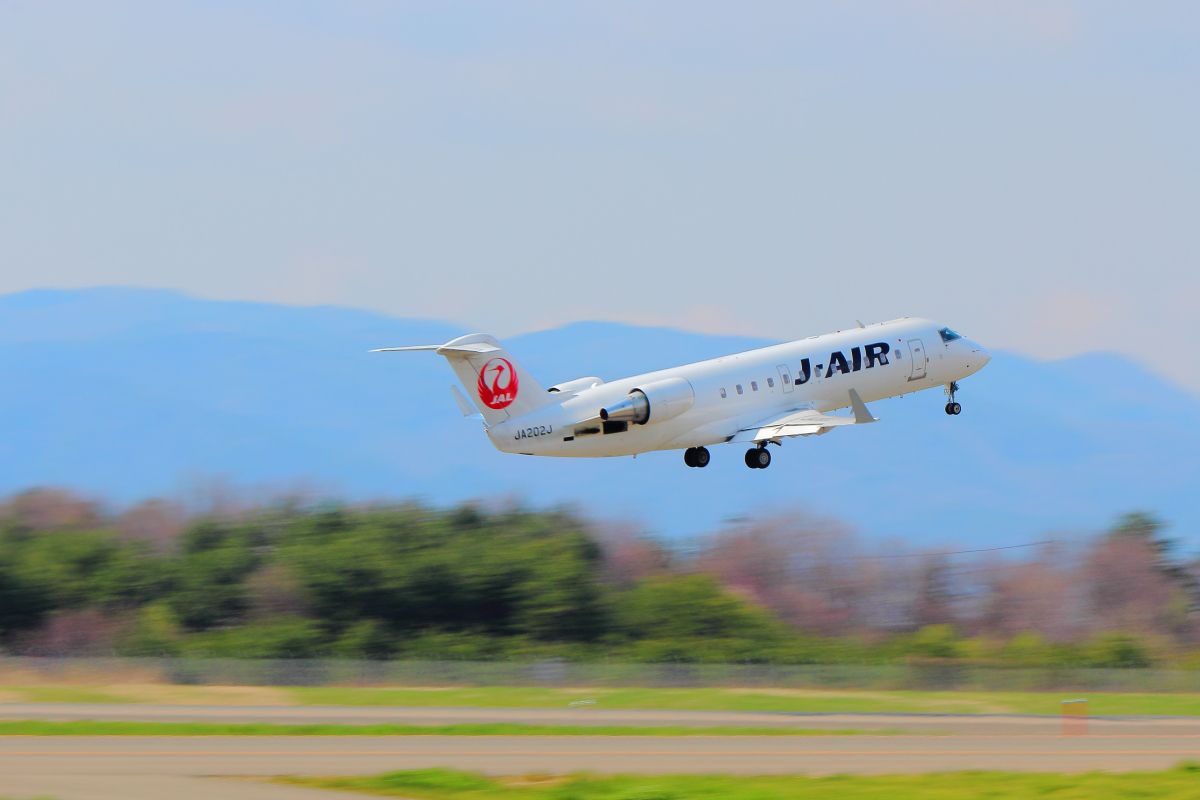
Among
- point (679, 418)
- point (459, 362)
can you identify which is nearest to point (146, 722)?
point (459, 362)

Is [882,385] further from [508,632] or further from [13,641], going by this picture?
[13,641]

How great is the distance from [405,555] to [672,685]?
84.9 feet

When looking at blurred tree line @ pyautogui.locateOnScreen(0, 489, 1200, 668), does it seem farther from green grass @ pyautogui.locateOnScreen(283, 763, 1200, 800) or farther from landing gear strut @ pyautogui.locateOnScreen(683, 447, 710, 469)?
green grass @ pyautogui.locateOnScreen(283, 763, 1200, 800)

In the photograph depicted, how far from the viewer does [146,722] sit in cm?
5181

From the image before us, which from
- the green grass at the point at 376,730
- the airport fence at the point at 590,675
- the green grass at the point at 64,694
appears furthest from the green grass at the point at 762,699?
the green grass at the point at 376,730

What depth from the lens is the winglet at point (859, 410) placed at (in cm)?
5822

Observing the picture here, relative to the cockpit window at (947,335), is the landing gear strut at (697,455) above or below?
below

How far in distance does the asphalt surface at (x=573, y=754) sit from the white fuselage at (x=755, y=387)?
8756 mm

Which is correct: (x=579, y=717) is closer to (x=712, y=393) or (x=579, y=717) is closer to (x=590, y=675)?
(x=712, y=393)

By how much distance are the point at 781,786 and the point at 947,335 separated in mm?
33070

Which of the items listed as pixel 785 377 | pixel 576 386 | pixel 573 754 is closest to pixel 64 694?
pixel 576 386

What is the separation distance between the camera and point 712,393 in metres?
58.7

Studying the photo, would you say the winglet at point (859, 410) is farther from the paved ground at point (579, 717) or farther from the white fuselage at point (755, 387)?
the paved ground at point (579, 717)

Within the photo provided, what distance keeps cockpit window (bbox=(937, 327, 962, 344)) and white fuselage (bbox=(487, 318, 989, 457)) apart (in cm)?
10
